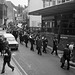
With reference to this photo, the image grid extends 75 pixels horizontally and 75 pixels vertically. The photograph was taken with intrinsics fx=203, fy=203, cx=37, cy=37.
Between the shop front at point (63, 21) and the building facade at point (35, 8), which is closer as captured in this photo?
the shop front at point (63, 21)

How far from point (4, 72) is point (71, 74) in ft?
13.3

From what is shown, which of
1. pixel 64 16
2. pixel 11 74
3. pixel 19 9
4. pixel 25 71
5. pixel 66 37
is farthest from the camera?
pixel 19 9

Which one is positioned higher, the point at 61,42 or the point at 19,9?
the point at 19,9

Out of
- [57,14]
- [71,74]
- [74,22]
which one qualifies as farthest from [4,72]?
[57,14]

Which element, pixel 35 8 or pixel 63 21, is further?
pixel 35 8

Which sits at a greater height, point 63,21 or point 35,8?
point 35,8

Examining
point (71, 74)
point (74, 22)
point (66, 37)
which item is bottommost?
point (71, 74)

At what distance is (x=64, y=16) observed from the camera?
93.1ft

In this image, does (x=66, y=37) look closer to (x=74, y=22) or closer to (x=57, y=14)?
(x=74, y=22)

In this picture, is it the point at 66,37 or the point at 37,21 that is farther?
the point at 37,21

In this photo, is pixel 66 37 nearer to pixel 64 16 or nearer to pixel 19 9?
pixel 64 16

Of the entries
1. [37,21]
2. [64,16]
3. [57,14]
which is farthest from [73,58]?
[37,21]

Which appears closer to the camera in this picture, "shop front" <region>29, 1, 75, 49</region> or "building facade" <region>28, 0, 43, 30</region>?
"shop front" <region>29, 1, 75, 49</region>

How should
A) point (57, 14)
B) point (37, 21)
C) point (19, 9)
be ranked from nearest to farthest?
point (57, 14) < point (37, 21) < point (19, 9)
